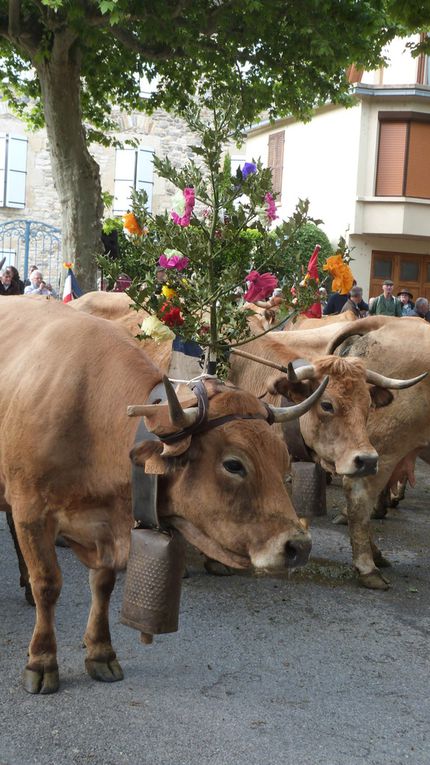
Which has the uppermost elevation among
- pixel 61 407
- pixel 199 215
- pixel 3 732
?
pixel 199 215

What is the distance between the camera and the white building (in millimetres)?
25062

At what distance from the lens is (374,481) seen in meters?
6.23

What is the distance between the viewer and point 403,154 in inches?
993

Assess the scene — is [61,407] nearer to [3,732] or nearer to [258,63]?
[3,732]

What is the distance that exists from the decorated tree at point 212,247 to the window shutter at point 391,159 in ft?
69.5

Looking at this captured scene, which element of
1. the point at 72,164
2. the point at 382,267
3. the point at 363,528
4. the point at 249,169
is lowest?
the point at 363,528

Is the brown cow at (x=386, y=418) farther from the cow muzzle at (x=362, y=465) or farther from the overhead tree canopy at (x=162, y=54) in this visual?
the overhead tree canopy at (x=162, y=54)

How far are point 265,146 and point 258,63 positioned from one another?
15839 mm

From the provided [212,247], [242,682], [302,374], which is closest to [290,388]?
[302,374]

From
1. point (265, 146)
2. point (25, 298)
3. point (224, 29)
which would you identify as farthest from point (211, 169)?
point (265, 146)

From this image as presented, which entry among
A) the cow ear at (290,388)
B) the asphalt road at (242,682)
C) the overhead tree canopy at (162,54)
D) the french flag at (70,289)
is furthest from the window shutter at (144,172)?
the asphalt road at (242,682)

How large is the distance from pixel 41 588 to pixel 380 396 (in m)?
2.76

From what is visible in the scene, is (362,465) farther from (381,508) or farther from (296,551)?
(381,508)

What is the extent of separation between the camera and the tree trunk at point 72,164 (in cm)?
1302
